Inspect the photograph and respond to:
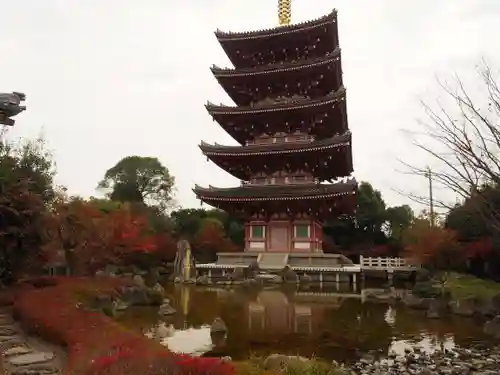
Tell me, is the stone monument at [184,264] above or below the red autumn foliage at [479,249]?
below

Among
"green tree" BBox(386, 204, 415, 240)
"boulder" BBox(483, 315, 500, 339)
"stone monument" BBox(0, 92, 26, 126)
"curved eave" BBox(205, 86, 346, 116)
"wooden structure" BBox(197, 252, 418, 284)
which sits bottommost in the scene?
"boulder" BBox(483, 315, 500, 339)

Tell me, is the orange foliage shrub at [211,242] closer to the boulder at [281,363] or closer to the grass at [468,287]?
the grass at [468,287]

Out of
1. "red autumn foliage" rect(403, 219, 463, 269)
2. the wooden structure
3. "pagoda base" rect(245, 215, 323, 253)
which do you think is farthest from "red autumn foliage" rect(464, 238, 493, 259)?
"pagoda base" rect(245, 215, 323, 253)

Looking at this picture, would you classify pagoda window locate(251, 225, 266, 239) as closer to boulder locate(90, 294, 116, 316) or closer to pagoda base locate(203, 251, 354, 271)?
pagoda base locate(203, 251, 354, 271)

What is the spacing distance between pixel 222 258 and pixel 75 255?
13089 mm

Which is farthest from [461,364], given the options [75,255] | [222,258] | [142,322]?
[222,258]

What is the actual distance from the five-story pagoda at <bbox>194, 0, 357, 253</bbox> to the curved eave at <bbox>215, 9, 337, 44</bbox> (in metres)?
0.07

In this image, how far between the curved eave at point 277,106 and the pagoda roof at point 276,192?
5.06 metres

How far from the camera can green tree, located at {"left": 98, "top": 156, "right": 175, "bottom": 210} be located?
5688 centimetres

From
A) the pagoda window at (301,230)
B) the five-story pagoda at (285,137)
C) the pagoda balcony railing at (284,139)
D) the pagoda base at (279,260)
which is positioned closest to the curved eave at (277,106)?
the five-story pagoda at (285,137)

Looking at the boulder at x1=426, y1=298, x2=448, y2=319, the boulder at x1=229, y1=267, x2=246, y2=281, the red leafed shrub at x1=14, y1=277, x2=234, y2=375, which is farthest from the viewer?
the boulder at x1=229, y1=267, x2=246, y2=281

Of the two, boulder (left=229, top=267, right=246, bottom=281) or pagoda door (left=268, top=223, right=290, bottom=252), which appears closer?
boulder (left=229, top=267, right=246, bottom=281)

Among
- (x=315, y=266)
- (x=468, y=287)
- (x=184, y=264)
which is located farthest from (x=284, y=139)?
(x=468, y=287)

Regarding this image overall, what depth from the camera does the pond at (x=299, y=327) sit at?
9711mm
